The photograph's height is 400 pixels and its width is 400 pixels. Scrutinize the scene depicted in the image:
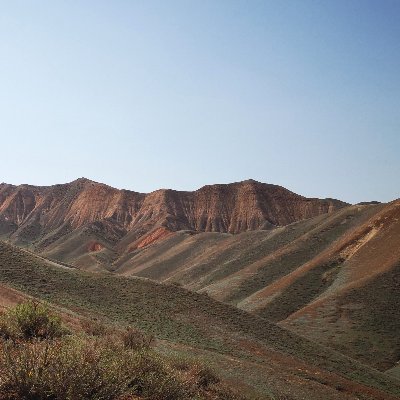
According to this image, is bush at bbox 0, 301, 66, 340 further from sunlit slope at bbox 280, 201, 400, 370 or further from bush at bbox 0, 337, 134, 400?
sunlit slope at bbox 280, 201, 400, 370

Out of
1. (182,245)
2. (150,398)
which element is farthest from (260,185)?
(150,398)

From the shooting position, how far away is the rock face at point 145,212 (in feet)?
Result: 485

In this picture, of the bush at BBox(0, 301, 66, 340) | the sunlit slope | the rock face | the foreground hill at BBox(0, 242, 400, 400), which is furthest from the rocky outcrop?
the bush at BBox(0, 301, 66, 340)

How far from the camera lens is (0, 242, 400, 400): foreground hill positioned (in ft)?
63.9

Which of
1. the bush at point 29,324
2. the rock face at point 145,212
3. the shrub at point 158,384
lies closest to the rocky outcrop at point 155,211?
the rock face at point 145,212

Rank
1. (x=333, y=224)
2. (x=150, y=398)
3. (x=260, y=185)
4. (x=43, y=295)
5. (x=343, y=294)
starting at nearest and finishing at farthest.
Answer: (x=150, y=398)
(x=43, y=295)
(x=343, y=294)
(x=333, y=224)
(x=260, y=185)

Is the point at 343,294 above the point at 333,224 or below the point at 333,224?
below

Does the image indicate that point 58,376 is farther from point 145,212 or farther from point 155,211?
point 145,212

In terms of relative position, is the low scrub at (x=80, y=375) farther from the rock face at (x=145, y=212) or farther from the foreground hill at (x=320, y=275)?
the rock face at (x=145, y=212)

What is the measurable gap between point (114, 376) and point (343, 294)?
4967 centimetres

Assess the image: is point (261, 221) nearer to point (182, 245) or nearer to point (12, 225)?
point (182, 245)

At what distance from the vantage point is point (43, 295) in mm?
26219

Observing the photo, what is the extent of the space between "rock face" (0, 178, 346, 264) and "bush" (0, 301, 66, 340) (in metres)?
123

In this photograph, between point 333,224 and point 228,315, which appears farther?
point 333,224
